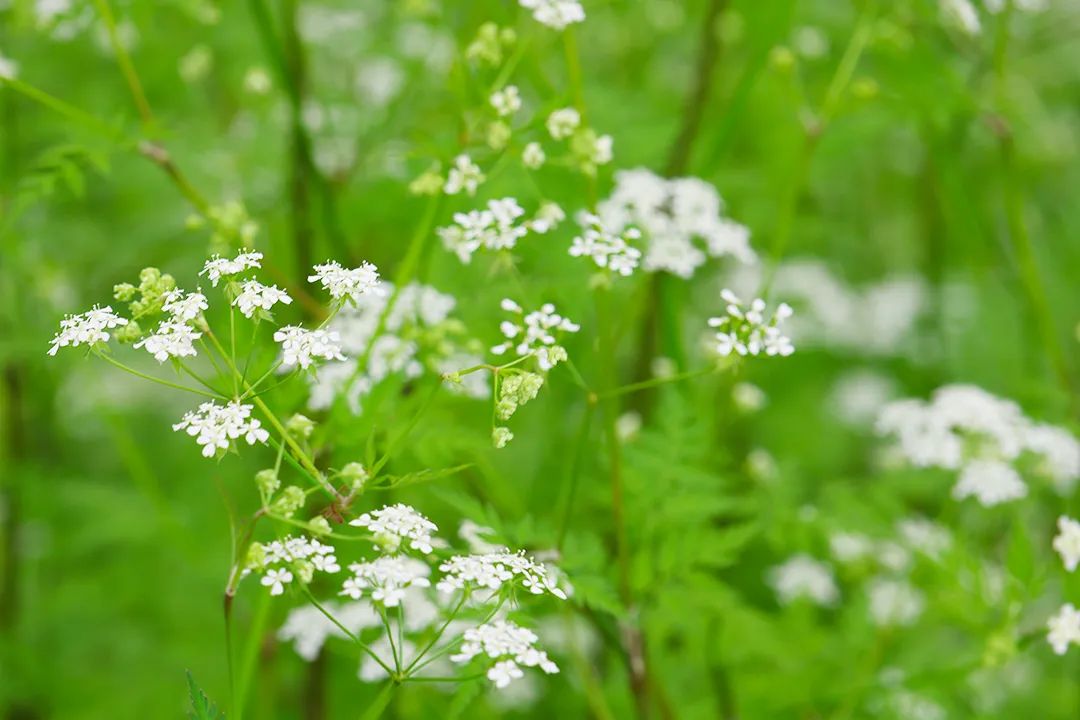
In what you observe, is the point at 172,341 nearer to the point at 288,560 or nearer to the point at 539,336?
the point at 288,560

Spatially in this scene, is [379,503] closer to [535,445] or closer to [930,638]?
[535,445]

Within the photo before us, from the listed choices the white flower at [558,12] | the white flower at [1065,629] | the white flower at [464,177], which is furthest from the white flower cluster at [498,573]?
the white flower at [1065,629]

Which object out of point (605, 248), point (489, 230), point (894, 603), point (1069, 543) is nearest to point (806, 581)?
point (894, 603)

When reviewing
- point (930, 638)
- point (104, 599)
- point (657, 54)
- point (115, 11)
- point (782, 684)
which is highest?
point (657, 54)

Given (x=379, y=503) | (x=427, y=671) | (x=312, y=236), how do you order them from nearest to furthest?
(x=427, y=671) < (x=379, y=503) < (x=312, y=236)

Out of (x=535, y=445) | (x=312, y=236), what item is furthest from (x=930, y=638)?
(x=312, y=236)

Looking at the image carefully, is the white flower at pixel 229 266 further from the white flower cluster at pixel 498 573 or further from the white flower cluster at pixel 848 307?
the white flower cluster at pixel 848 307

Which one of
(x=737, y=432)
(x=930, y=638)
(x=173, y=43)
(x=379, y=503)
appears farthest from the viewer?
(x=737, y=432)
